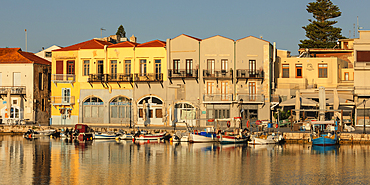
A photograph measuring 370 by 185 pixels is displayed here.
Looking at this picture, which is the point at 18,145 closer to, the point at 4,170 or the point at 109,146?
the point at 109,146

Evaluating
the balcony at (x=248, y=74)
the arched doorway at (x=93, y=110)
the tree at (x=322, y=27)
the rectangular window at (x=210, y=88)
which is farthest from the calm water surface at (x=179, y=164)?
the tree at (x=322, y=27)

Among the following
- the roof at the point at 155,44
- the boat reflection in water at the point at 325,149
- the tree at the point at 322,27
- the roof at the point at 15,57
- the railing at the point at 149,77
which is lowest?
the boat reflection in water at the point at 325,149

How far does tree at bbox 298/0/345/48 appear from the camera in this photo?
73938 mm

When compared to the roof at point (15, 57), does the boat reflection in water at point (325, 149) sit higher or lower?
lower

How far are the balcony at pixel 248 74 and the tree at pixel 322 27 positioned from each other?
24.2m

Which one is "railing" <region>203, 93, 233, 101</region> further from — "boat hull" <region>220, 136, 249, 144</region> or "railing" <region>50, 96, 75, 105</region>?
"railing" <region>50, 96, 75, 105</region>

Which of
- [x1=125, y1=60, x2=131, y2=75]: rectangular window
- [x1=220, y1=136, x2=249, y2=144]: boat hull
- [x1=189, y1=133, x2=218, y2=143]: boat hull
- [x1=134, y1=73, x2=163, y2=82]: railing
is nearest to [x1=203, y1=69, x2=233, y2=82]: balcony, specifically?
[x1=134, y1=73, x2=163, y2=82]: railing

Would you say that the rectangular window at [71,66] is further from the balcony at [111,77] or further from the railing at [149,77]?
the railing at [149,77]

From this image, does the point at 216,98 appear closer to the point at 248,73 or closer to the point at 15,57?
the point at 248,73

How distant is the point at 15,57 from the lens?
6009 centimetres

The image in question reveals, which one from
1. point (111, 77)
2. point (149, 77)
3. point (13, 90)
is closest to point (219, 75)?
point (149, 77)

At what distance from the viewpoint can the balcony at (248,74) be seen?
175ft

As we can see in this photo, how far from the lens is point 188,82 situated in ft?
180

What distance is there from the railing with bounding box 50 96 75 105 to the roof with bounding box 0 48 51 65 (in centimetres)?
534
